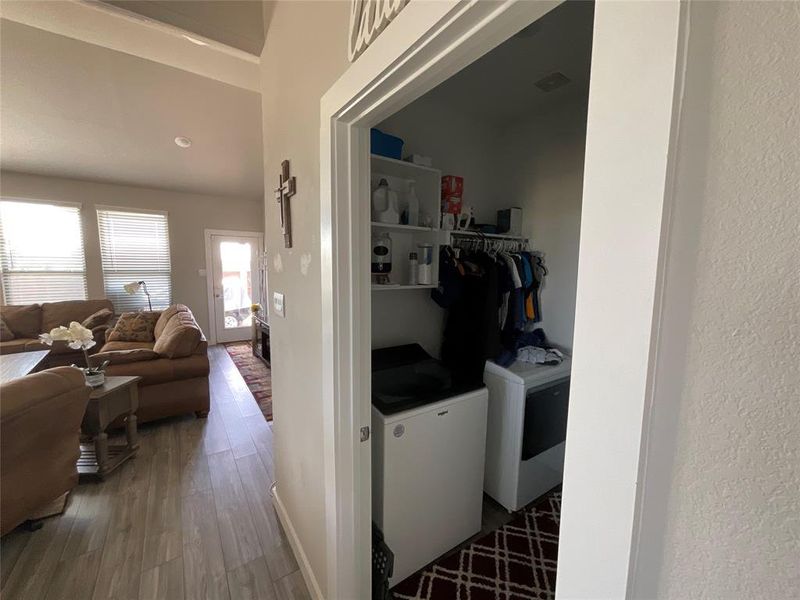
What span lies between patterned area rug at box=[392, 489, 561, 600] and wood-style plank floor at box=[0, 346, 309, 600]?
0.55m

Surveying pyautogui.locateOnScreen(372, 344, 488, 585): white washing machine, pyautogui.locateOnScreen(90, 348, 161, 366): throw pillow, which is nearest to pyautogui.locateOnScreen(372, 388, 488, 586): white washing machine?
pyautogui.locateOnScreen(372, 344, 488, 585): white washing machine


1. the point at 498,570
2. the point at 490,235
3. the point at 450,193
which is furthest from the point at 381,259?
the point at 498,570

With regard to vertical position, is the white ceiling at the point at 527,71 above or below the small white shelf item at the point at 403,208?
above

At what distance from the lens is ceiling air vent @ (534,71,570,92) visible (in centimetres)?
181

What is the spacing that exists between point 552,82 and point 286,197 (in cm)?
168

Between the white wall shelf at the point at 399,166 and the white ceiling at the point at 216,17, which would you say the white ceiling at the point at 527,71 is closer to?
the white wall shelf at the point at 399,166

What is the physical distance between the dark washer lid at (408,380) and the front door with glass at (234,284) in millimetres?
4414

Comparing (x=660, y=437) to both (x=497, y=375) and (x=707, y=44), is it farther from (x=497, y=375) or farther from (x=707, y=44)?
(x=497, y=375)

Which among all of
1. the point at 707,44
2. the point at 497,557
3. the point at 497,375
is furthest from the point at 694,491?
the point at 497,557

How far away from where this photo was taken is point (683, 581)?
35cm

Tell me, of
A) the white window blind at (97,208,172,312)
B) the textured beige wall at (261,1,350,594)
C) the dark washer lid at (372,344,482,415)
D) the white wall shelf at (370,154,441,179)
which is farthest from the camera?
the white window blind at (97,208,172,312)

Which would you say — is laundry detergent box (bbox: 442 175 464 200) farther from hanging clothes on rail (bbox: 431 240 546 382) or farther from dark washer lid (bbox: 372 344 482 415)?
dark washer lid (bbox: 372 344 482 415)

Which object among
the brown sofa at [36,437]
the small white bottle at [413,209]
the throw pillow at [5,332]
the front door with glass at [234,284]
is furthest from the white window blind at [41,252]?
the small white bottle at [413,209]

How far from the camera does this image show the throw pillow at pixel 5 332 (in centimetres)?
367
